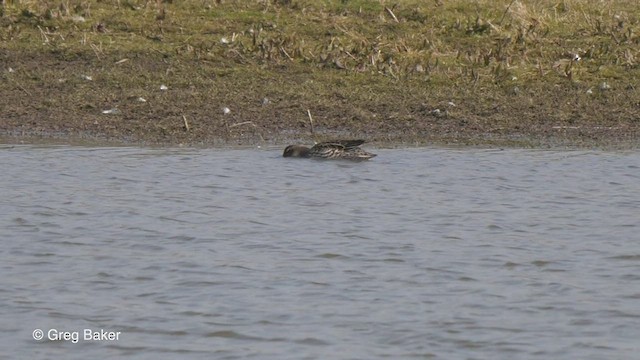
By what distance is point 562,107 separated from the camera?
41.3 ft

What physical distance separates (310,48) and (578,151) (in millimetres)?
3287

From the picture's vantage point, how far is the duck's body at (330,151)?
423 inches

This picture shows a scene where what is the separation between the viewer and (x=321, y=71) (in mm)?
13227

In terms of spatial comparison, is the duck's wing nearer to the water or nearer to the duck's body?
the duck's body

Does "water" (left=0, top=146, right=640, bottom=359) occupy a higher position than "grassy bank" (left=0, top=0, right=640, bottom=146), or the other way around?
"grassy bank" (left=0, top=0, right=640, bottom=146)

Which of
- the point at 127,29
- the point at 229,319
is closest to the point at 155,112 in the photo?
the point at 127,29

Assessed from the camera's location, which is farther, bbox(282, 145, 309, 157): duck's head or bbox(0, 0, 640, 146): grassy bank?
bbox(0, 0, 640, 146): grassy bank

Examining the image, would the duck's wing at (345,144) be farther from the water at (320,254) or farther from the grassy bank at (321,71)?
the grassy bank at (321,71)

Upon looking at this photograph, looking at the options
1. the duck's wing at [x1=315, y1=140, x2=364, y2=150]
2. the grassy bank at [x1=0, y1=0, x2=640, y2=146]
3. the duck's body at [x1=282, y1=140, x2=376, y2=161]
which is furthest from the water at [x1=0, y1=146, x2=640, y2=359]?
the grassy bank at [x1=0, y1=0, x2=640, y2=146]

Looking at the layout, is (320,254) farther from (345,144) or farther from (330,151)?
(330,151)

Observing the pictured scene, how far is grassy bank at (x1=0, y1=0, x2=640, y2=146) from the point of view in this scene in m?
12.1

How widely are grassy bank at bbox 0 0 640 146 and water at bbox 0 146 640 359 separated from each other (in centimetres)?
77

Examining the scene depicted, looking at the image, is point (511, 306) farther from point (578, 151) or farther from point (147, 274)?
point (578, 151)

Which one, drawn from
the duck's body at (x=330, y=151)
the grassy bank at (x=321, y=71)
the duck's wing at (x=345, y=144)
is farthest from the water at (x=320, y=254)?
the grassy bank at (x=321, y=71)
